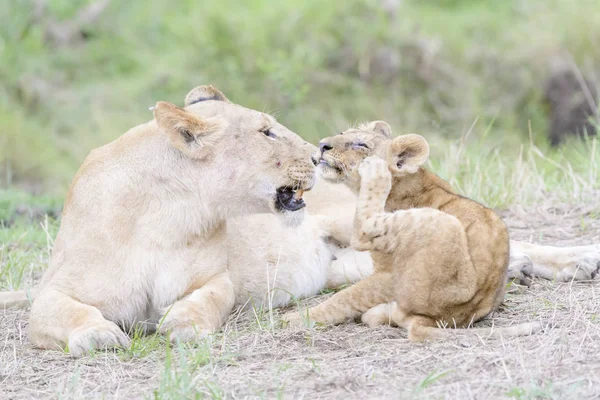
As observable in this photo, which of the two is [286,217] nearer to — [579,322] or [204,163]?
[204,163]

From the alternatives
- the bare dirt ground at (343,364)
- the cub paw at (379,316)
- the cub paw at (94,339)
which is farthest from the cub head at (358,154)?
the cub paw at (94,339)

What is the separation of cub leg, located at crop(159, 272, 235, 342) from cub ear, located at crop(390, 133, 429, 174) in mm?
938

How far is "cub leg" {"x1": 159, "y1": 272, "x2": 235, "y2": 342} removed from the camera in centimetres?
409

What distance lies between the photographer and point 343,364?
3.61 meters

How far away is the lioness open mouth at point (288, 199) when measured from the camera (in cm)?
449

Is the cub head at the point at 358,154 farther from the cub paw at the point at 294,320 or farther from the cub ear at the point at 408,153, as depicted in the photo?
the cub paw at the point at 294,320

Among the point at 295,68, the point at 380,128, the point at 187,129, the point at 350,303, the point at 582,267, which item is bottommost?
the point at 582,267

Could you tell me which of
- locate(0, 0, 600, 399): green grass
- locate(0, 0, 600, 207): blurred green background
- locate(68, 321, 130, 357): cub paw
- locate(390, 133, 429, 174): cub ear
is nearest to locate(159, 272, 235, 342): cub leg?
locate(68, 321, 130, 357): cub paw

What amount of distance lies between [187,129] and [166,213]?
380 mm

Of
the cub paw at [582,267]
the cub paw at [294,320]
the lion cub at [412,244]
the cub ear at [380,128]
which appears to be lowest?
the cub paw at [582,267]

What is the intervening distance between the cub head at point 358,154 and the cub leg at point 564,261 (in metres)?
0.99

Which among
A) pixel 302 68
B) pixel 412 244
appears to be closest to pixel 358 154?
pixel 412 244

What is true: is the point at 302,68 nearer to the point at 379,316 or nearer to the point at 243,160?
the point at 243,160

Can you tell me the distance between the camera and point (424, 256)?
12.8ft
